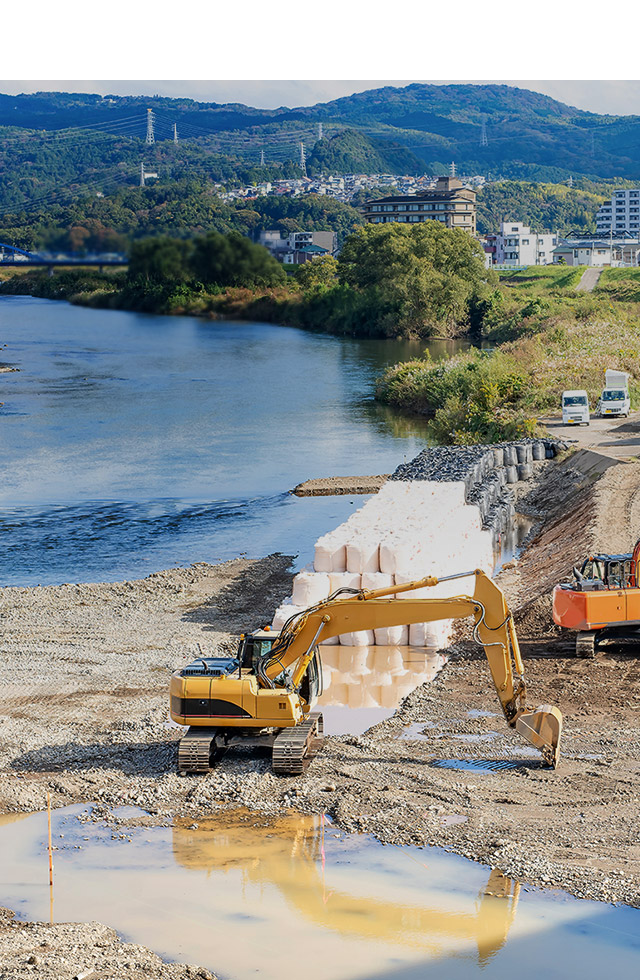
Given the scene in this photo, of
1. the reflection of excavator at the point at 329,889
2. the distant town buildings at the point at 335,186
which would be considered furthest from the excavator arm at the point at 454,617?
the distant town buildings at the point at 335,186

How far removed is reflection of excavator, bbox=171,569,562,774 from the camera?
14.6m

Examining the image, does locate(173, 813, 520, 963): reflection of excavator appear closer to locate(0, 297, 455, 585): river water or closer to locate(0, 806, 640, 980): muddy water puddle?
locate(0, 806, 640, 980): muddy water puddle

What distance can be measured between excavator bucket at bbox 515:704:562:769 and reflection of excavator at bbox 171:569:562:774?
0.5 inches

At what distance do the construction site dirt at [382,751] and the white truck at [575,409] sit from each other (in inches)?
788

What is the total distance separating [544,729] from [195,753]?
4602 mm

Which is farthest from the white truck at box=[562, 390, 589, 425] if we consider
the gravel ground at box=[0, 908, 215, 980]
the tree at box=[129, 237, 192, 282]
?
the gravel ground at box=[0, 908, 215, 980]

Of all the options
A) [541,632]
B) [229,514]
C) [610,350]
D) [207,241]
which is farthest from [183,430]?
[541,632]

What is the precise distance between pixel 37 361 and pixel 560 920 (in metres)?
72.1

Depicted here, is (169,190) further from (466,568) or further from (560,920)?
(560,920)

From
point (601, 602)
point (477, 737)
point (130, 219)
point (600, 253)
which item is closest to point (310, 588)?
point (601, 602)

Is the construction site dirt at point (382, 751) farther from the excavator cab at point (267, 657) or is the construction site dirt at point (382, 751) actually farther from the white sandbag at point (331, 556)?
the white sandbag at point (331, 556)

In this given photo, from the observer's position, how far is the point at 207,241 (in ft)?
85.1

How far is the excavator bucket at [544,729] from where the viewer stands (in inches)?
572

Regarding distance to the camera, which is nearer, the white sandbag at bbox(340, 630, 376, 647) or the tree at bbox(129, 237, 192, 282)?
the white sandbag at bbox(340, 630, 376, 647)
